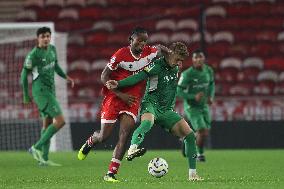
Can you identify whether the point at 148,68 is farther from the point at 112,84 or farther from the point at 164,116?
the point at 164,116

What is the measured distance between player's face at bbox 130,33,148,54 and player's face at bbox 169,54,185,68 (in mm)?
313

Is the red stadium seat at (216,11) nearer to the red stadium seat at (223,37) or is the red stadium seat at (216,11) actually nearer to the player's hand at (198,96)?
the red stadium seat at (223,37)

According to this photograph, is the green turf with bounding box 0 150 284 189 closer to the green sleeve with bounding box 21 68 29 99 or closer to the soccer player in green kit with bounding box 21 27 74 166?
the soccer player in green kit with bounding box 21 27 74 166

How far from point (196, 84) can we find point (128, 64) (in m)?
5.66

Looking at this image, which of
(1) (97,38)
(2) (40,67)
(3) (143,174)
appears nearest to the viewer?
(3) (143,174)

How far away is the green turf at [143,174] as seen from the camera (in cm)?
903

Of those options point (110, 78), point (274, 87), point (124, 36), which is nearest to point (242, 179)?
point (110, 78)

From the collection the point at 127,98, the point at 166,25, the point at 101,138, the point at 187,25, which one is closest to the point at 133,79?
the point at 127,98

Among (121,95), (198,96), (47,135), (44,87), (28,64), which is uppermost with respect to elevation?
(28,64)

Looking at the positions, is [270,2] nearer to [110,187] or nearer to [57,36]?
[57,36]

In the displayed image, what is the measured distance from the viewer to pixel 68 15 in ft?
81.3

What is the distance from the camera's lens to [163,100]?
33.6 ft

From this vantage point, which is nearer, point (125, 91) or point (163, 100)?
point (125, 91)

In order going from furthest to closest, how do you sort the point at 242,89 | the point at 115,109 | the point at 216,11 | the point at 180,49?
the point at 216,11
the point at 242,89
the point at 115,109
the point at 180,49
